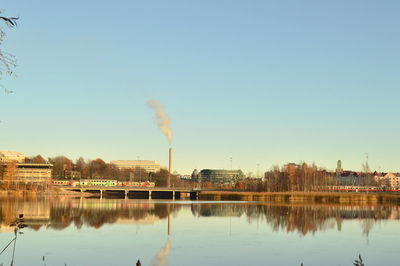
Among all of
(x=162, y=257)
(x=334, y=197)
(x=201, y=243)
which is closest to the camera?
(x=162, y=257)

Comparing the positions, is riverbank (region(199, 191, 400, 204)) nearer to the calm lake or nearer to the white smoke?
the calm lake

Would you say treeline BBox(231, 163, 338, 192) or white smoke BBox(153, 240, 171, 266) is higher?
treeline BBox(231, 163, 338, 192)

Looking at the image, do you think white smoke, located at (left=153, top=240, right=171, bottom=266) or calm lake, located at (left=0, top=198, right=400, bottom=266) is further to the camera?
calm lake, located at (left=0, top=198, right=400, bottom=266)

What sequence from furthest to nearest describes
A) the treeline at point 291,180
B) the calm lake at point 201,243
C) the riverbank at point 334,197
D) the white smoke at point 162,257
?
the treeline at point 291,180 → the riverbank at point 334,197 → the calm lake at point 201,243 → the white smoke at point 162,257

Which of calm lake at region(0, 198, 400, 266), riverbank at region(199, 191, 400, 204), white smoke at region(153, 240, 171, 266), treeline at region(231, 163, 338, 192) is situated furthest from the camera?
treeline at region(231, 163, 338, 192)

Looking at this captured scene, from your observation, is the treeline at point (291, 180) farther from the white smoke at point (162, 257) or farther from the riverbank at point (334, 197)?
the white smoke at point (162, 257)

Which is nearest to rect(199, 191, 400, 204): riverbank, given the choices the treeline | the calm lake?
the treeline

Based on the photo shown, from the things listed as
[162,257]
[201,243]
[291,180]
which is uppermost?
[291,180]

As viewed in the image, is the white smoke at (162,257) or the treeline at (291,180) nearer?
the white smoke at (162,257)

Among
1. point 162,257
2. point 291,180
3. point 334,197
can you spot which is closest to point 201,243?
point 162,257

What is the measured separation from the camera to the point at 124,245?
42.8 metres

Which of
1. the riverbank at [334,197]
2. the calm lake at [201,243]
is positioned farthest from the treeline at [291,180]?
the calm lake at [201,243]

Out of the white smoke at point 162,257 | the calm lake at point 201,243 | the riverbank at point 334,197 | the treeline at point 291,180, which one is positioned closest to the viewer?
the white smoke at point 162,257

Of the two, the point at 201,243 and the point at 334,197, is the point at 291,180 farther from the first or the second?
the point at 201,243
